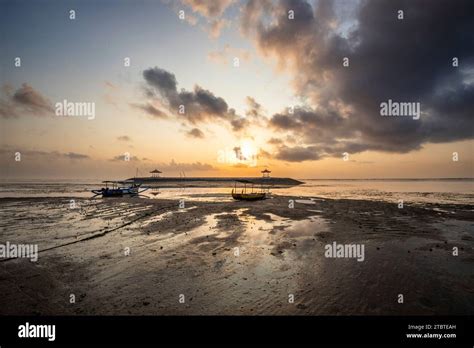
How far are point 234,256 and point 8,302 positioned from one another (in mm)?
8756

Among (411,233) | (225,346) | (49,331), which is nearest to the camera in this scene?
(225,346)

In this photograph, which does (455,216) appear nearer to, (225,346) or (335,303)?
(335,303)

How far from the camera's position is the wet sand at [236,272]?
7.23 meters

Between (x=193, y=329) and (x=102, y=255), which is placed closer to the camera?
(x=193, y=329)

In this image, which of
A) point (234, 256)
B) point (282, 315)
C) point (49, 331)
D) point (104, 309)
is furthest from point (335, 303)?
point (49, 331)

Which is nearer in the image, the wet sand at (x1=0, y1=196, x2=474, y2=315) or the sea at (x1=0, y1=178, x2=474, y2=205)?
the wet sand at (x1=0, y1=196, x2=474, y2=315)

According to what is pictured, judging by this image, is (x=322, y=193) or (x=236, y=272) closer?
(x=236, y=272)

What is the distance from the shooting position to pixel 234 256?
39.4 ft

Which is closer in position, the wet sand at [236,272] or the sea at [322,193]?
the wet sand at [236,272]

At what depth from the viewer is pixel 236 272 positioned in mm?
9906

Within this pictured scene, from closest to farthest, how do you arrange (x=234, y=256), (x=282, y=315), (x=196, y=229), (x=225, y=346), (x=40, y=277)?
(x=225, y=346) → (x=282, y=315) → (x=40, y=277) → (x=234, y=256) → (x=196, y=229)

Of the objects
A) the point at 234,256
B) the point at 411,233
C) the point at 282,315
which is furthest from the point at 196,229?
the point at 411,233

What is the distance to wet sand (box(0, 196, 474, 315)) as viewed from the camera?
285 inches

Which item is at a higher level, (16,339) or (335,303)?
(16,339)
